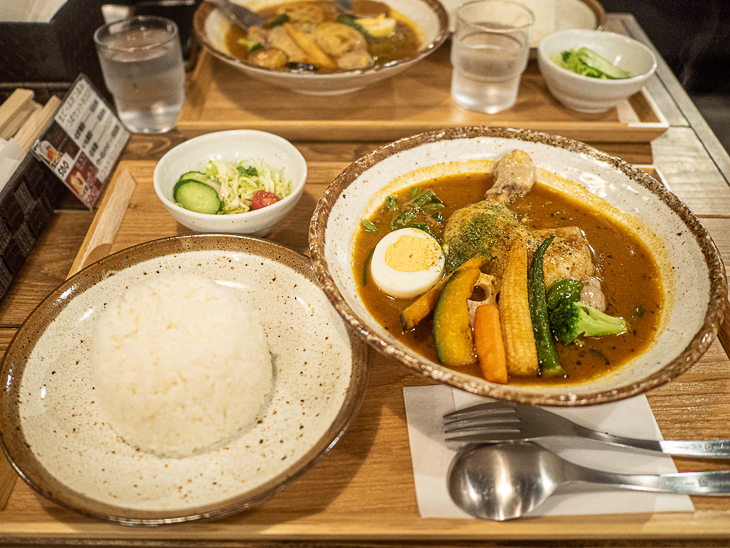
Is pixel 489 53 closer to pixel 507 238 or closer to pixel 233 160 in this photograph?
pixel 507 238

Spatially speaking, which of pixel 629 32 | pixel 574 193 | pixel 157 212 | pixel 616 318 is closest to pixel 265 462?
pixel 616 318

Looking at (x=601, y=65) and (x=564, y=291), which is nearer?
(x=564, y=291)

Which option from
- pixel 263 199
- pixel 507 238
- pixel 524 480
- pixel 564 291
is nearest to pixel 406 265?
pixel 507 238

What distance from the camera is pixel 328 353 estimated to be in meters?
1.81

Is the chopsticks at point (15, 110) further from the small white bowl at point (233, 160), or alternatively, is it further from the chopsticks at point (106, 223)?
the small white bowl at point (233, 160)

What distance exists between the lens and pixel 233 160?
261 cm

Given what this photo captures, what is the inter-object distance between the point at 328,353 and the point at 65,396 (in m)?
0.91

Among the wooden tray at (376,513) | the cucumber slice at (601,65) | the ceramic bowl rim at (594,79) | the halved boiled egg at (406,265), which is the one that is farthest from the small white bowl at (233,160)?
the cucumber slice at (601,65)

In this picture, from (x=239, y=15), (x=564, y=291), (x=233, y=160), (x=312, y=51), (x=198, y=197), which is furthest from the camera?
(x=239, y=15)

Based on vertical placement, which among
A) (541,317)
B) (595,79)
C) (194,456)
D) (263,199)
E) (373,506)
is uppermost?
(595,79)

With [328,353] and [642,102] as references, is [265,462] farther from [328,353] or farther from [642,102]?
[642,102]

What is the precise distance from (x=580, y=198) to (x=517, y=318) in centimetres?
89

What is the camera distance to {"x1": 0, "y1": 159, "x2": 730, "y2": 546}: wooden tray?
1.50m

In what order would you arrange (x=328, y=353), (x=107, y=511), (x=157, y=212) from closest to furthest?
1. (x=107, y=511)
2. (x=328, y=353)
3. (x=157, y=212)
